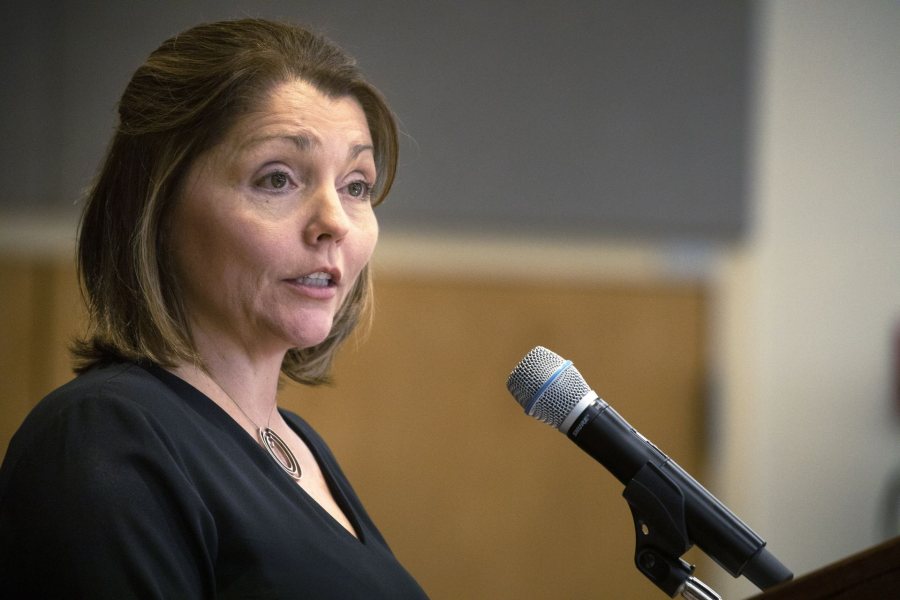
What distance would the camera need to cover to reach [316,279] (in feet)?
3.84

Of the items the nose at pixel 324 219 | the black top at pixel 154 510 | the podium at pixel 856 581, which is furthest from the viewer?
the nose at pixel 324 219

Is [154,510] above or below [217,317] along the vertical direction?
below

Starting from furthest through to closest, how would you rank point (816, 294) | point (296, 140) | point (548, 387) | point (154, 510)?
point (816, 294) < point (296, 140) < point (548, 387) < point (154, 510)

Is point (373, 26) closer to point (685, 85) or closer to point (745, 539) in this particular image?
point (685, 85)


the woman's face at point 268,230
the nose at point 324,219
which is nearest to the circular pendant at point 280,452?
the woman's face at point 268,230

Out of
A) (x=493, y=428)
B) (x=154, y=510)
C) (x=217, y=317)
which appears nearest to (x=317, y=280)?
(x=217, y=317)

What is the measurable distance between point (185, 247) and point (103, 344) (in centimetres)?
14

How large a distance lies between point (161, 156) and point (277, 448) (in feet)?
1.21

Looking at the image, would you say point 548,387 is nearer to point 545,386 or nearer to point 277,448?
point 545,386

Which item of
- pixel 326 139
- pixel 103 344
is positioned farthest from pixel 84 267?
pixel 326 139

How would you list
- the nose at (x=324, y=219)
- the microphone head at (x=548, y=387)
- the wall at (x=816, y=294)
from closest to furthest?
the microphone head at (x=548, y=387) < the nose at (x=324, y=219) < the wall at (x=816, y=294)

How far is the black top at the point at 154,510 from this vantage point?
894 millimetres

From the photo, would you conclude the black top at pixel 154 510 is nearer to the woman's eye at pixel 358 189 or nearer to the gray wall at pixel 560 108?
the woman's eye at pixel 358 189

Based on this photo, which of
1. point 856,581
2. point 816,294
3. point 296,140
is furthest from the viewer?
point 816,294
